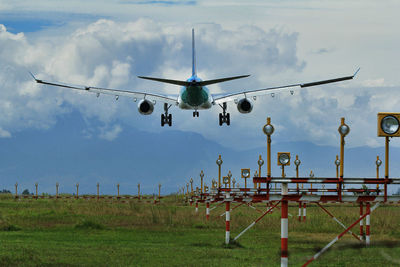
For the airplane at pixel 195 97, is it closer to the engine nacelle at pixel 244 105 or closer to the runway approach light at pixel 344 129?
the engine nacelle at pixel 244 105

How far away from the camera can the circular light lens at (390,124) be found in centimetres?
1522

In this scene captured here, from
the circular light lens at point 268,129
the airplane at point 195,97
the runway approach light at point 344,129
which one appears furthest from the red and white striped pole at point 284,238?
the airplane at point 195,97

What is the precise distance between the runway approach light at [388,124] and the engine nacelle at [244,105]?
29953 mm

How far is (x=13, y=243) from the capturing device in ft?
74.2

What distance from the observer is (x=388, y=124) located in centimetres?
1530

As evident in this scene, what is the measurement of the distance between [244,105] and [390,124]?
99.1ft

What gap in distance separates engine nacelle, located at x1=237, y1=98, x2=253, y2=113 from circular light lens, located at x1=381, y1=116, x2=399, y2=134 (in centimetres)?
2999

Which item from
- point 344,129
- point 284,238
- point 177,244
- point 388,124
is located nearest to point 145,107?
point 177,244

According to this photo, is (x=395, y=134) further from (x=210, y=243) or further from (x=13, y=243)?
(x=13, y=243)

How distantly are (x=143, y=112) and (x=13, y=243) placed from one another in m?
22.8

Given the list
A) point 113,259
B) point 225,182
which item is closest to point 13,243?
point 113,259

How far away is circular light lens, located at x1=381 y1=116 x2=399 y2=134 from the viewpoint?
15.2 metres

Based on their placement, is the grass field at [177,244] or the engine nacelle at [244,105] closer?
the grass field at [177,244]

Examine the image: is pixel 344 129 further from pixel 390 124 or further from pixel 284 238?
pixel 284 238
